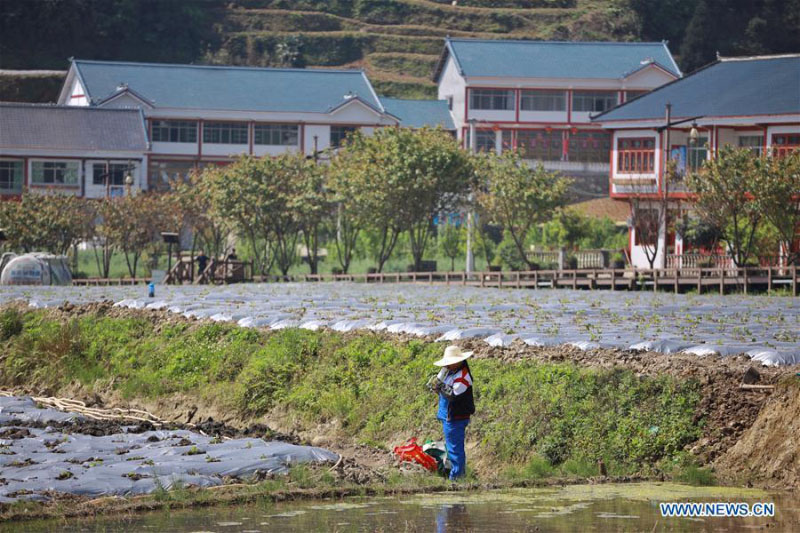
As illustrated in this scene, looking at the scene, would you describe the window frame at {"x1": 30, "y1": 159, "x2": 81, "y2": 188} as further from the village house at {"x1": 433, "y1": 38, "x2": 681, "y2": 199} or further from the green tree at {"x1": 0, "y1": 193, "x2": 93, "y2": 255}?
the village house at {"x1": 433, "y1": 38, "x2": 681, "y2": 199}

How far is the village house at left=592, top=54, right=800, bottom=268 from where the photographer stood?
5328 cm

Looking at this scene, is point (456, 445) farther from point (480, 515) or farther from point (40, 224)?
point (40, 224)

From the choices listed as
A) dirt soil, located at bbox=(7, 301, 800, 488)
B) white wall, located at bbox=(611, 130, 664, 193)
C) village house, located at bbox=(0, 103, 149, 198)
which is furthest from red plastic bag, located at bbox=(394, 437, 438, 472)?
village house, located at bbox=(0, 103, 149, 198)

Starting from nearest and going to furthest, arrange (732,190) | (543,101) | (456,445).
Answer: (456,445)
(732,190)
(543,101)

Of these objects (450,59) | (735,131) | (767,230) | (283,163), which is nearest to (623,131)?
(735,131)

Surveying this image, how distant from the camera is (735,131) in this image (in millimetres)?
55406

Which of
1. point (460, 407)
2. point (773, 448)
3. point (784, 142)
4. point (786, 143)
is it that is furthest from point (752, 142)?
point (460, 407)

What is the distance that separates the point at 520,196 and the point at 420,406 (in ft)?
119

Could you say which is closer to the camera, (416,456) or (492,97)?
(416,456)

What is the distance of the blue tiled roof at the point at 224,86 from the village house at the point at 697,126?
25948mm

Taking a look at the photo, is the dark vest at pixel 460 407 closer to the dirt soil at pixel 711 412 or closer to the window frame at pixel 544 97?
the dirt soil at pixel 711 412

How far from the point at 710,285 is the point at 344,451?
27.9 m

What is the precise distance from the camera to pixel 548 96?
81.2 metres

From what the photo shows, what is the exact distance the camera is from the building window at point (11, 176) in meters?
73.2
